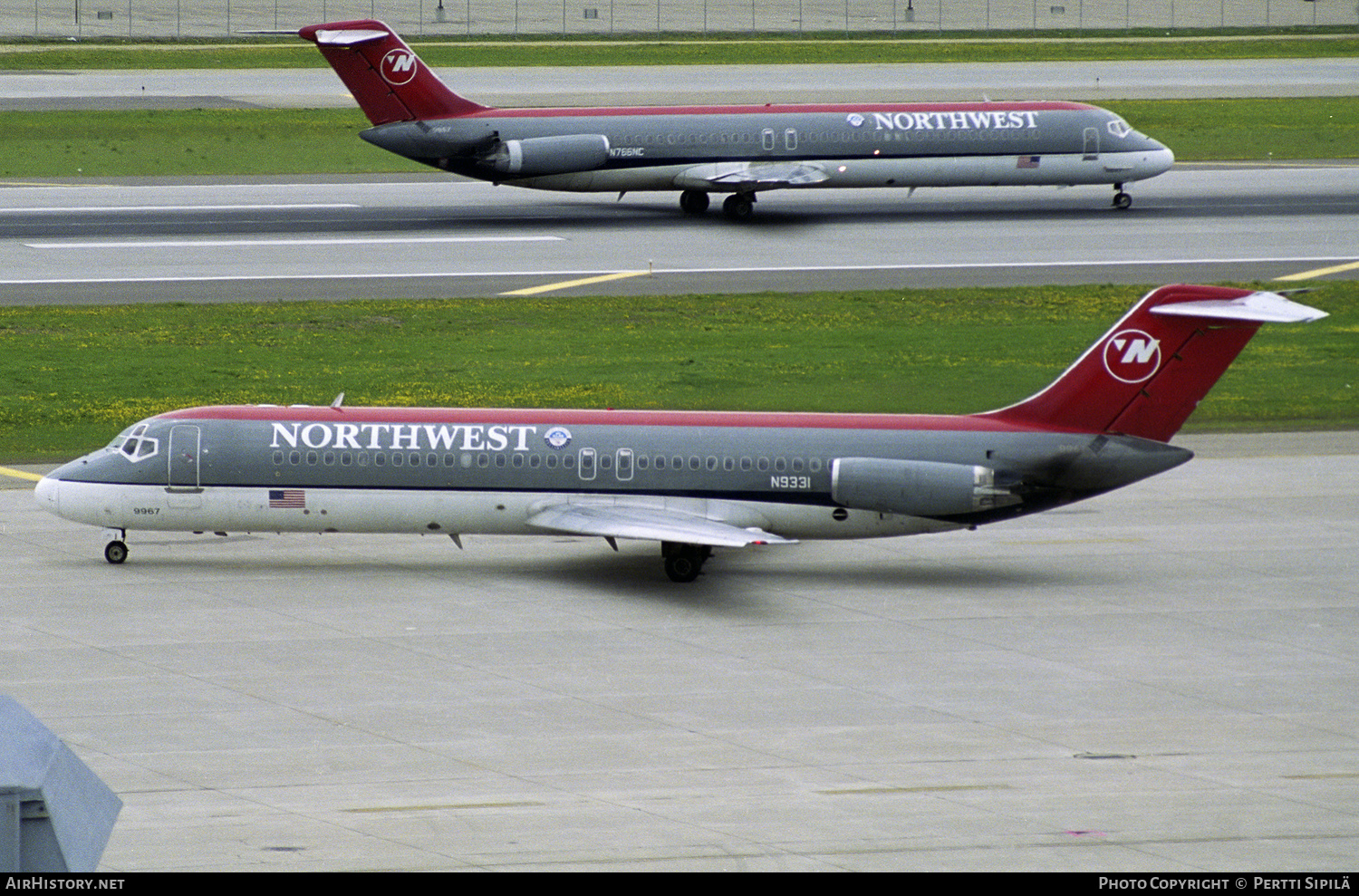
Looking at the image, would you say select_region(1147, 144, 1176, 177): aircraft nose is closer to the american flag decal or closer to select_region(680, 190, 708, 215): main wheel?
select_region(680, 190, 708, 215): main wheel

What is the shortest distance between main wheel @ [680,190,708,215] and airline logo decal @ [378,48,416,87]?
12.8 m

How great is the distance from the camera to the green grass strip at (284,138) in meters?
86.8

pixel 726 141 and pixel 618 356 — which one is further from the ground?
pixel 726 141

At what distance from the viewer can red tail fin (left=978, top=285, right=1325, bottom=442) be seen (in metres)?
33.8

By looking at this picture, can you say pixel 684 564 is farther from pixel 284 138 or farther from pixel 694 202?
pixel 284 138

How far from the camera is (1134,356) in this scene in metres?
33.9

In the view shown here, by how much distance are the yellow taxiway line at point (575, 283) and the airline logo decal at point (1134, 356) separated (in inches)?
1232

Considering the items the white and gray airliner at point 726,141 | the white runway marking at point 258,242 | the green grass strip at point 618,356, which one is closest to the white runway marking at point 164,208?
the white and gray airliner at point 726,141

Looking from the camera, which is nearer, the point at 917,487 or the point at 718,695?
the point at 718,695

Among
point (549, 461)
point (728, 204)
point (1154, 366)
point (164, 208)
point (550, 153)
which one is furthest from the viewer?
point (164, 208)

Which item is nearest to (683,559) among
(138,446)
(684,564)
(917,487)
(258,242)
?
(684,564)

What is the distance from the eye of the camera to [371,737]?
84.6 feet

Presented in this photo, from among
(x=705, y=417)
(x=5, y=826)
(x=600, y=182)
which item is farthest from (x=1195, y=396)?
(x=600, y=182)

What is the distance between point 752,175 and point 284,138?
32.6 m
